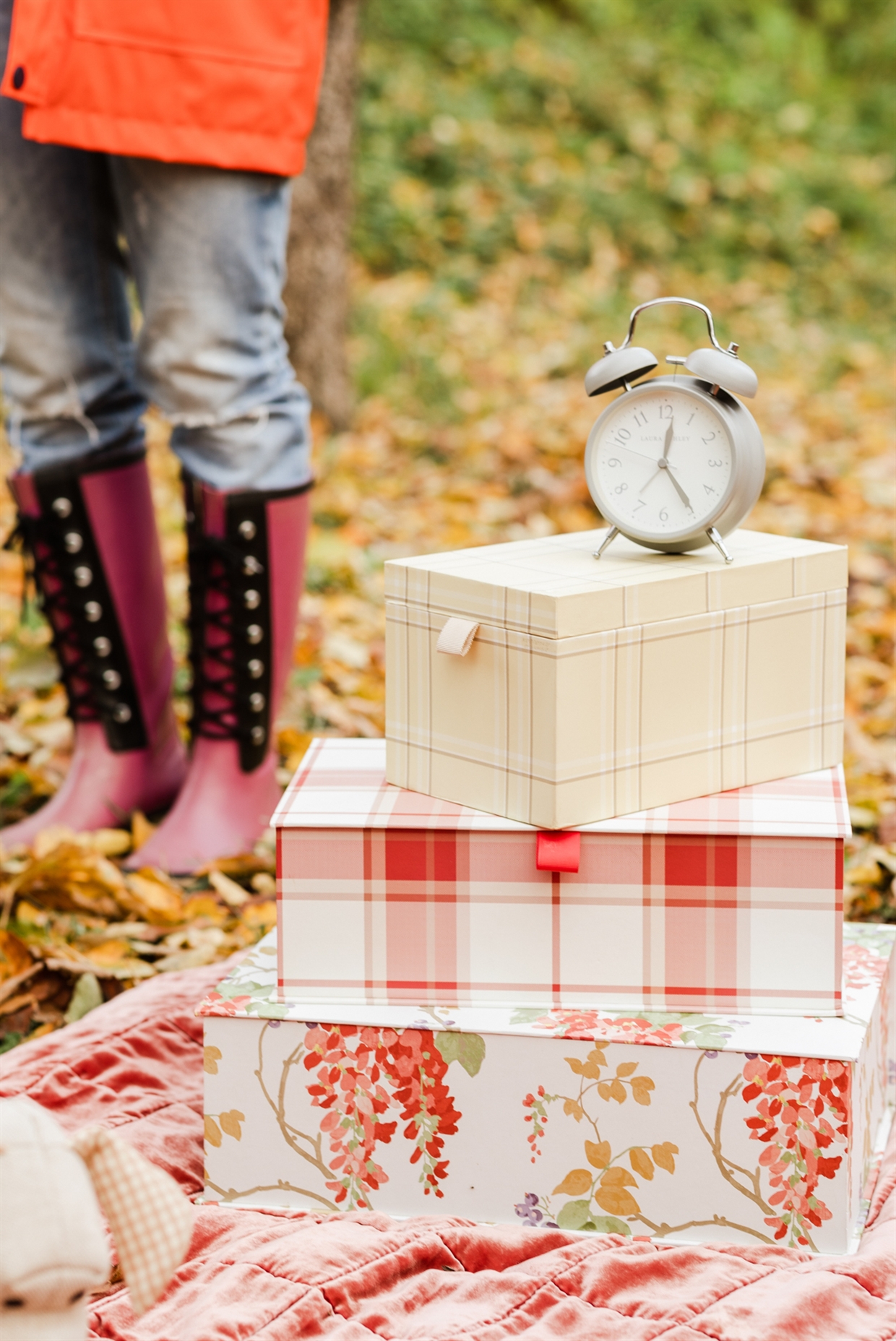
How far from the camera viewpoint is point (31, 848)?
1.87 metres

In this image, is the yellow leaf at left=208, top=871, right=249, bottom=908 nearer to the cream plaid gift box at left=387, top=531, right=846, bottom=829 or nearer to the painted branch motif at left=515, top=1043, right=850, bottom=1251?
the cream plaid gift box at left=387, top=531, right=846, bottom=829

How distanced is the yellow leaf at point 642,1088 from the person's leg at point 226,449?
2.70 ft

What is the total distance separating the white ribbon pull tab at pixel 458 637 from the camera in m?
1.17

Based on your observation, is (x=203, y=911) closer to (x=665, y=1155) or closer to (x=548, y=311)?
(x=665, y=1155)

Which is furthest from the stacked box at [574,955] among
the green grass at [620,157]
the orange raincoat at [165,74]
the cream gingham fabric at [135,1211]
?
the green grass at [620,157]

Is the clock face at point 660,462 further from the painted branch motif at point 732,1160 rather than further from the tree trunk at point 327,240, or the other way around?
the tree trunk at point 327,240

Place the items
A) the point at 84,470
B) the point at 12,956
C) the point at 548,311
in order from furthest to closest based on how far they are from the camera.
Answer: the point at 548,311 → the point at 84,470 → the point at 12,956

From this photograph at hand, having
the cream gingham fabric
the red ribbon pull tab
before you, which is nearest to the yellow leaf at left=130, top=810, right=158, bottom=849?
the red ribbon pull tab

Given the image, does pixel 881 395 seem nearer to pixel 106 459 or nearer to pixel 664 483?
pixel 106 459

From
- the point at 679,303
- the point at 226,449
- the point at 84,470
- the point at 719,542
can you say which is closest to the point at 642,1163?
the point at 719,542

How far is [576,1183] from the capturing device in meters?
1.15

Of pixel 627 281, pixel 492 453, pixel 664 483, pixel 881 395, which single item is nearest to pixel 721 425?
pixel 664 483

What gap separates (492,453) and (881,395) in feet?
4.41

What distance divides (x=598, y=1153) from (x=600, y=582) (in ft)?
1.47
